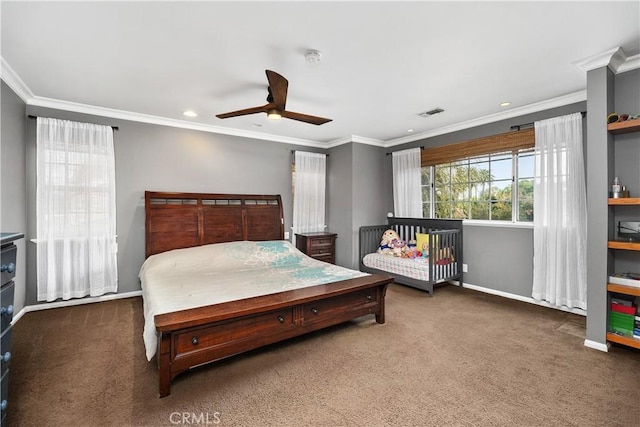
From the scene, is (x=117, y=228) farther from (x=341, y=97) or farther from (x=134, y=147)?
Result: (x=341, y=97)

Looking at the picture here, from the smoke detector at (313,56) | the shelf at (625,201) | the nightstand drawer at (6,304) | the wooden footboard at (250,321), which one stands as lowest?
the wooden footboard at (250,321)

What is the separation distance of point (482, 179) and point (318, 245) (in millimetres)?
2764

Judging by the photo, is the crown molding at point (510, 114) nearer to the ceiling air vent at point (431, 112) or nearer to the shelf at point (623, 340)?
the ceiling air vent at point (431, 112)

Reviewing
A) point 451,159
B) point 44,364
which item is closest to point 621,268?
point 451,159

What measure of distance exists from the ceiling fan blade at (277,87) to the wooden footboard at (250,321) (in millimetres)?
1691

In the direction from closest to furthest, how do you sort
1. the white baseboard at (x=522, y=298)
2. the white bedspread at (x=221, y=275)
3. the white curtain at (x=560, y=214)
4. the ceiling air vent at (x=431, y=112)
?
the white bedspread at (x=221, y=275)
the white curtain at (x=560, y=214)
the white baseboard at (x=522, y=298)
the ceiling air vent at (x=431, y=112)

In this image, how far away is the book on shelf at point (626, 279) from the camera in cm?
237

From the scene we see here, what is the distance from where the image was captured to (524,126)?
3.71 metres

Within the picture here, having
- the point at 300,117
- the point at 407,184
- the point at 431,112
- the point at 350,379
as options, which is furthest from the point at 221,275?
the point at 407,184

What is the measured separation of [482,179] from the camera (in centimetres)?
430

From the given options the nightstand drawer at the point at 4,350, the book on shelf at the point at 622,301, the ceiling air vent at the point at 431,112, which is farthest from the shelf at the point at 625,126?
the nightstand drawer at the point at 4,350

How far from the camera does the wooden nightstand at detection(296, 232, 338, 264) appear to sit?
4938 mm

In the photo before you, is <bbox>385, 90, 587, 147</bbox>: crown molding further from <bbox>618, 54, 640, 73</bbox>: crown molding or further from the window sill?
the window sill

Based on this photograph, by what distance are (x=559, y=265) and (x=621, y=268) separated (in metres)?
0.67
